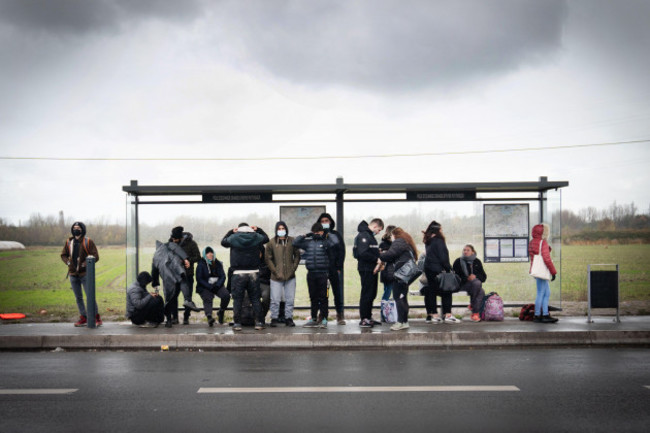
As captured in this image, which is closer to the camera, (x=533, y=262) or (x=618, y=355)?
(x=618, y=355)

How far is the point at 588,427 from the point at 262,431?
2.92 meters

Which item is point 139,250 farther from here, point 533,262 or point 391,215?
point 533,262

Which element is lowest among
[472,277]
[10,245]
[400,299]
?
[10,245]

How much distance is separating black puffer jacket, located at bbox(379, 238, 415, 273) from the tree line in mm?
2656

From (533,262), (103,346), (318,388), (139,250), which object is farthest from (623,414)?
(139,250)

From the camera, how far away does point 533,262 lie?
36.3ft

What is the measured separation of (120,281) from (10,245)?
59.6ft

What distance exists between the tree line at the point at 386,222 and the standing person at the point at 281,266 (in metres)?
1.84

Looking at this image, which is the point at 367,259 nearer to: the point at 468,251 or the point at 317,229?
the point at 317,229

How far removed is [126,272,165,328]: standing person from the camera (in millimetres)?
10531

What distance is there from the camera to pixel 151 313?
10.6 meters

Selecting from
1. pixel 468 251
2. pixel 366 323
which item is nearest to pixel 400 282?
pixel 366 323

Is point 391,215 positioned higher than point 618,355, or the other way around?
point 391,215

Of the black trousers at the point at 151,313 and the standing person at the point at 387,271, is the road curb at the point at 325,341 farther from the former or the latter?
the standing person at the point at 387,271
